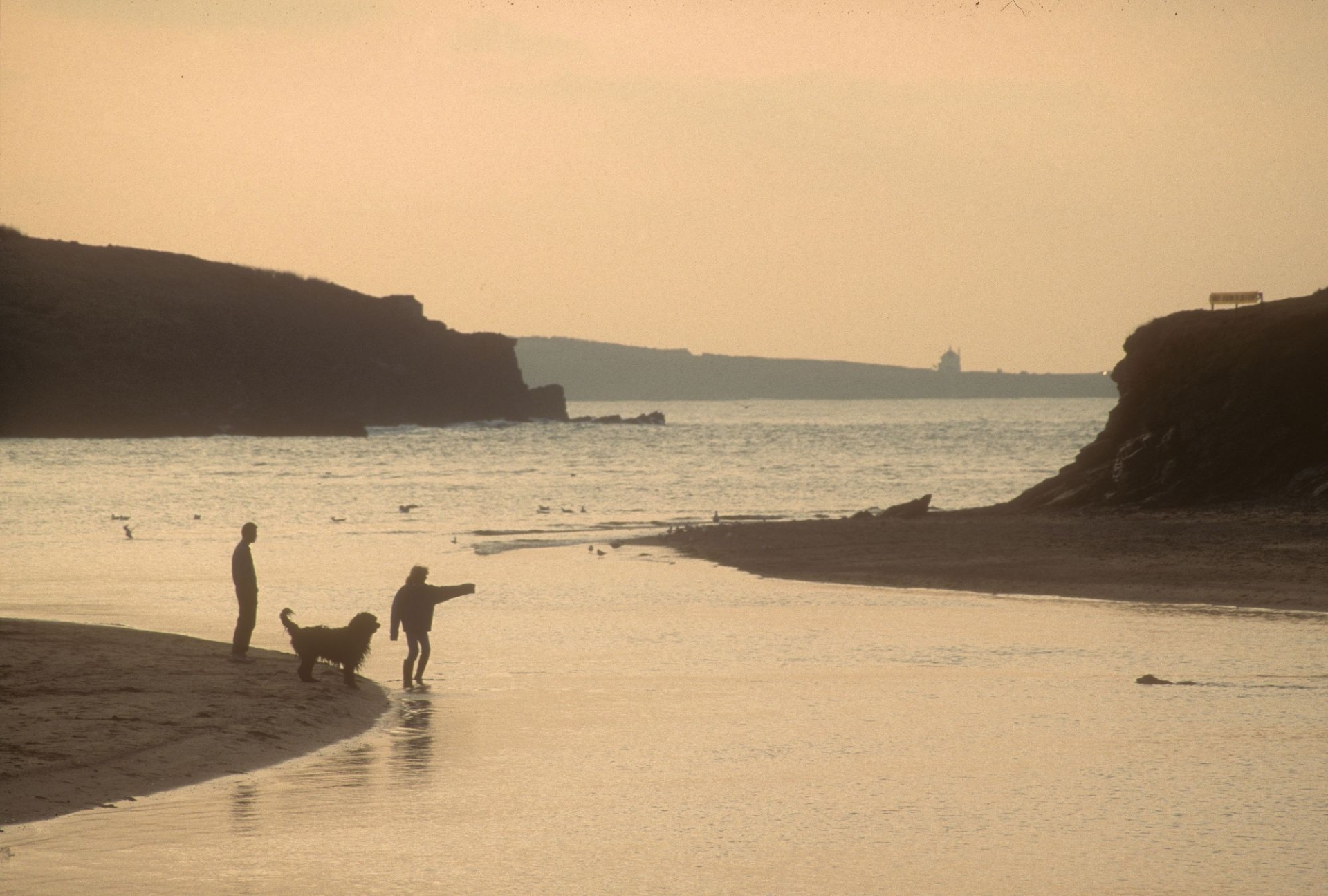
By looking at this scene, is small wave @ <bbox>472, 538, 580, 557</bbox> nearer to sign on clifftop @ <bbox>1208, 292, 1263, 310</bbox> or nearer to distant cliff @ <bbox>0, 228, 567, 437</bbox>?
sign on clifftop @ <bbox>1208, 292, 1263, 310</bbox>

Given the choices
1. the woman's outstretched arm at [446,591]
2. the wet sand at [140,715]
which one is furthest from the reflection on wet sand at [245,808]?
the woman's outstretched arm at [446,591]

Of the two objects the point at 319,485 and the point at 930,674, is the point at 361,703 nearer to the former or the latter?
the point at 930,674

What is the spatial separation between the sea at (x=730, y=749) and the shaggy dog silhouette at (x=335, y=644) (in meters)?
0.70

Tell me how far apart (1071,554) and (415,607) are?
57.9 ft

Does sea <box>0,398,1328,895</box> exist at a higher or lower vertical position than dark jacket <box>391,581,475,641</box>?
lower

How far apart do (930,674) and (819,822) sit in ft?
22.9

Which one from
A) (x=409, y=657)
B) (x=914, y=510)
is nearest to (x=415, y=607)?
(x=409, y=657)

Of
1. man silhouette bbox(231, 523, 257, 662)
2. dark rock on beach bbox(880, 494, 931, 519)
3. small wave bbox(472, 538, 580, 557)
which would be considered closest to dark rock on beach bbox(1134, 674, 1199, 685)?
man silhouette bbox(231, 523, 257, 662)

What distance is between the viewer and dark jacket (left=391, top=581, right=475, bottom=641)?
659 inches

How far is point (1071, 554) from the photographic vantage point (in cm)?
3030

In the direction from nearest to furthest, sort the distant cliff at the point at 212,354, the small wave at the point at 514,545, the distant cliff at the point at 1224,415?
the distant cliff at the point at 1224,415
the small wave at the point at 514,545
the distant cliff at the point at 212,354

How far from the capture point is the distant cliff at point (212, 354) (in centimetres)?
14362

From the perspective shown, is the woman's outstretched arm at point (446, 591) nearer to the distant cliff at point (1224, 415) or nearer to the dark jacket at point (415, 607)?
the dark jacket at point (415, 607)

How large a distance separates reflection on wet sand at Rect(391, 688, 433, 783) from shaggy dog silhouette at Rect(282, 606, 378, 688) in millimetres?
686
